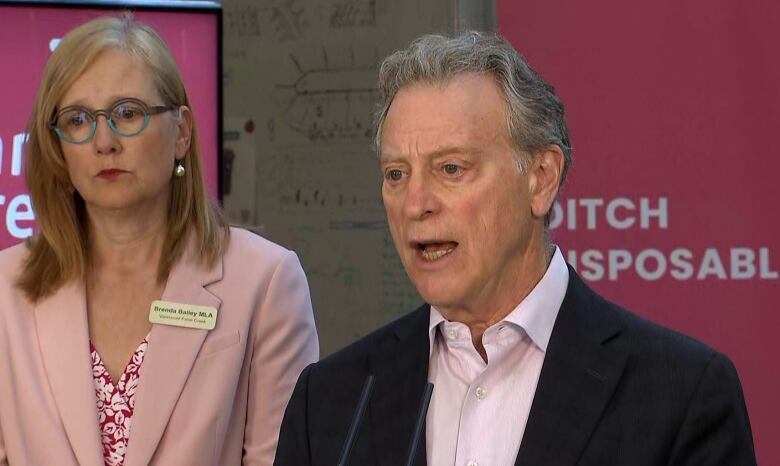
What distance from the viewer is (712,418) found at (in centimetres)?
204

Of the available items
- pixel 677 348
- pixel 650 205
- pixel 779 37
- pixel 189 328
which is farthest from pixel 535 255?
pixel 779 37

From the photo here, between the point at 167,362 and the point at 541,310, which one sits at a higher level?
the point at 541,310

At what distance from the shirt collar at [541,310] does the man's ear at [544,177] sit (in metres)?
0.11

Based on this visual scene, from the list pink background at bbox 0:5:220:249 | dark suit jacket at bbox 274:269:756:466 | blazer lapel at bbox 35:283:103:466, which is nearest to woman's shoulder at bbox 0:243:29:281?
blazer lapel at bbox 35:283:103:466

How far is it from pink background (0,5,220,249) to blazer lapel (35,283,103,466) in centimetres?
60

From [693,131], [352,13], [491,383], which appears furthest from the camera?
[352,13]

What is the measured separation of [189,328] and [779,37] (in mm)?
1707

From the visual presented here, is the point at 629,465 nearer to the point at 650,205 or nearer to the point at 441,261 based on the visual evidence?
the point at 441,261

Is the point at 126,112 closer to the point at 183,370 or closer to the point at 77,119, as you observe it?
the point at 77,119

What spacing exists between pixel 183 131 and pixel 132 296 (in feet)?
1.34

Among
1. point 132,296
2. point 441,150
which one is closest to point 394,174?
point 441,150

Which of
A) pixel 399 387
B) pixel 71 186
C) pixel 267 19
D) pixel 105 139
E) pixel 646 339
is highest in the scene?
pixel 267 19

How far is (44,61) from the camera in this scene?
3582 millimetres

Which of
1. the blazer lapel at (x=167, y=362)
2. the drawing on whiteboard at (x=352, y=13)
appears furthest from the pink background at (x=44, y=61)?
the drawing on whiteboard at (x=352, y=13)
